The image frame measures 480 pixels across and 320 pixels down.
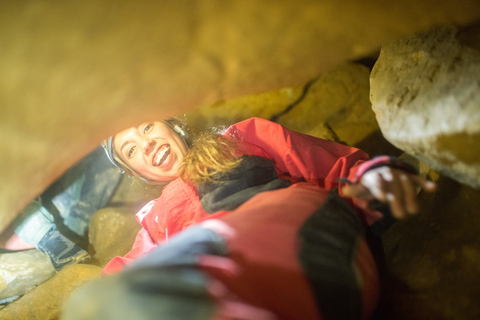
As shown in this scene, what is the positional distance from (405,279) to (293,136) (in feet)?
3.68

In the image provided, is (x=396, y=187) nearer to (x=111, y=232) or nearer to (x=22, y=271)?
(x=111, y=232)

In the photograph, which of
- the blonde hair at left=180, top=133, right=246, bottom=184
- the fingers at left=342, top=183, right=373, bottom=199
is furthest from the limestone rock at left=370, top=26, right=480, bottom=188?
the blonde hair at left=180, top=133, right=246, bottom=184

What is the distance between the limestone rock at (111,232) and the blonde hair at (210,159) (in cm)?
165

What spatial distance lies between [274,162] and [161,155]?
895 millimetres

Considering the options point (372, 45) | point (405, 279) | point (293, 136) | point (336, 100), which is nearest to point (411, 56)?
point (372, 45)

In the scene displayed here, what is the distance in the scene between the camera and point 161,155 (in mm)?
2113

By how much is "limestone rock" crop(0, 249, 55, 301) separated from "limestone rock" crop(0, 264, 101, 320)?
14 cm

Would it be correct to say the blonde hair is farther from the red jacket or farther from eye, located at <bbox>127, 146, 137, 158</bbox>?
eye, located at <bbox>127, 146, 137, 158</bbox>

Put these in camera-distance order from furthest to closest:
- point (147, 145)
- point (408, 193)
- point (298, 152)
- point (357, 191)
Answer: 1. point (147, 145)
2. point (298, 152)
3. point (357, 191)
4. point (408, 193)

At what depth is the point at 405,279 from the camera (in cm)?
138

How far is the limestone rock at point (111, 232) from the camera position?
2.98 m

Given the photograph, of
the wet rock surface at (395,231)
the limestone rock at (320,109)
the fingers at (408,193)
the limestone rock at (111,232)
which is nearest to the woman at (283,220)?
the fingers at (408,193)

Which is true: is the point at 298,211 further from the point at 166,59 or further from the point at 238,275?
the point at 166,59

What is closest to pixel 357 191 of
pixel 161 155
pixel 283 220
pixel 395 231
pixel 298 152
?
pixel 283 220
